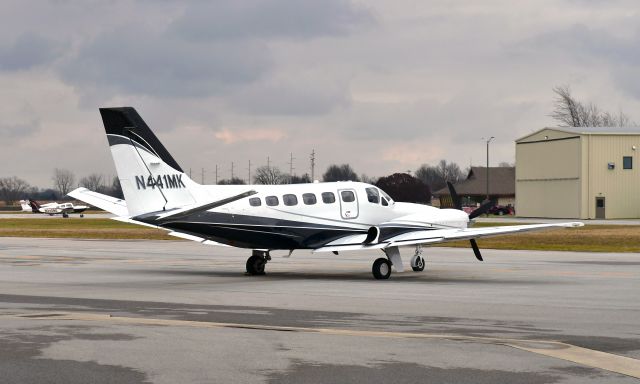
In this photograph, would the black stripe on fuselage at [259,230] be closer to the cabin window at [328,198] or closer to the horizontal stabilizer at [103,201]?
the cabin window at [328,198]

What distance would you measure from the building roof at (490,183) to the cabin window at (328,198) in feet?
400

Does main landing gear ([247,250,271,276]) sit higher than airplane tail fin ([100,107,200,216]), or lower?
lower

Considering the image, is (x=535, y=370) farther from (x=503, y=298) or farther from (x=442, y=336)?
(x=503, y=298)

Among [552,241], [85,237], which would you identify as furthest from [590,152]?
[85,237]

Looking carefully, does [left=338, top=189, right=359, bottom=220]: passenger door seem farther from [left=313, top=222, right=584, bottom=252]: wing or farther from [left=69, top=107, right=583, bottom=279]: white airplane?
[left=313, top=222, right=584, bottom=252]: wing

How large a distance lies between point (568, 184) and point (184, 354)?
88971 mm

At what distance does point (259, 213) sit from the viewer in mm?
28859

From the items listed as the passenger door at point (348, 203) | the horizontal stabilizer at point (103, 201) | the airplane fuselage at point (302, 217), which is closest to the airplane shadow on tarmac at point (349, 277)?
the airplane fuselage at point (302, 217)

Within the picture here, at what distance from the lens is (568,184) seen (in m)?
97.5

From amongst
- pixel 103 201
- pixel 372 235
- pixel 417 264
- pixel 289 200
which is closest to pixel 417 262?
pixel 417 264

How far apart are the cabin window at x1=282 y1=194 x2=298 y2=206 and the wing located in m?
1.67

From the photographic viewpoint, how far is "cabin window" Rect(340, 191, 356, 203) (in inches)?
1193

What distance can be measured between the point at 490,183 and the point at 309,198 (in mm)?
127341

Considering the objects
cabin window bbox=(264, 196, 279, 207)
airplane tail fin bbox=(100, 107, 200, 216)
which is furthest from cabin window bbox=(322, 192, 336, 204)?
airplane tail fin bbox=(100, 107, 200, 216)
